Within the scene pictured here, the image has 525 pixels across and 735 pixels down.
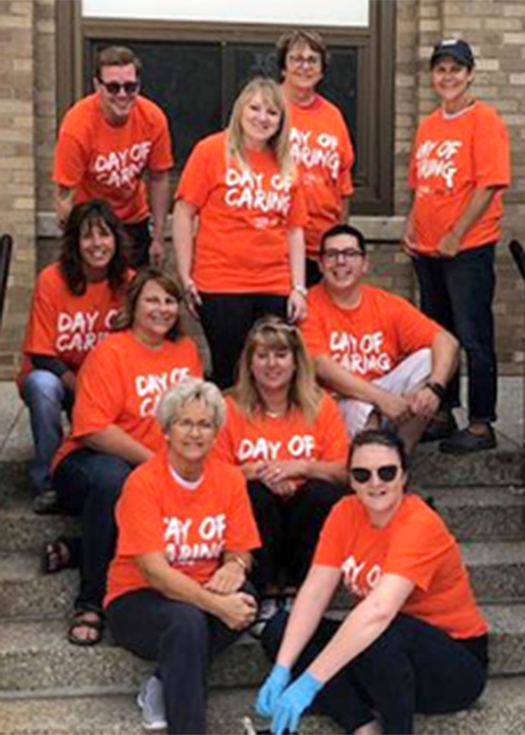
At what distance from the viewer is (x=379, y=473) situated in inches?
159

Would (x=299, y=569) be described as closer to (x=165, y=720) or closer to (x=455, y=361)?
(x=165, y=720)

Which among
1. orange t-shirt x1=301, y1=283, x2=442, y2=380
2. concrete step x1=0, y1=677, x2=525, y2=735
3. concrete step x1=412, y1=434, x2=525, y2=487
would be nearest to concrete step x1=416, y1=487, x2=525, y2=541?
concrete step x1=412, y1=434, x2=525, y2=487

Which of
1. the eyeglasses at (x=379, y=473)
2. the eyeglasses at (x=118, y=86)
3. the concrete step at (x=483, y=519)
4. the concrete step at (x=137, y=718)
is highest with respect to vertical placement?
the eyeglasses at (x=118, y=86)

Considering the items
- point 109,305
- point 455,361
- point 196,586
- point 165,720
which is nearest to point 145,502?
point 196,586

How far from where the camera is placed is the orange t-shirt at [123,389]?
471cm

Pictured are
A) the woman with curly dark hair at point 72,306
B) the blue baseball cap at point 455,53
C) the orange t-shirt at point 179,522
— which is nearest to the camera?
the orange t-shirt at point 179,522

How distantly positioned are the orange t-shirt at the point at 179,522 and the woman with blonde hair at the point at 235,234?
107 centimetres

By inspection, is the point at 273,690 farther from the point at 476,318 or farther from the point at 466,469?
the point at 476,318

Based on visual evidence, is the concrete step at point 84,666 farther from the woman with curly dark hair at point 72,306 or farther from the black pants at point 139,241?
the black pants at point 139,241

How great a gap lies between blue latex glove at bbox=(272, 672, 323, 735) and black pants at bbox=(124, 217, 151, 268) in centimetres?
256

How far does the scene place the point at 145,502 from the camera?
13.5ft

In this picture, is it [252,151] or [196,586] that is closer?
[196,586]

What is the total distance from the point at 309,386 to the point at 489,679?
1282 millimetres

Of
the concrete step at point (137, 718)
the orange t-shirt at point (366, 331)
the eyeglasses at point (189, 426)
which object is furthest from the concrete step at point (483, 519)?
the eyeglasses at point (189, 426)
